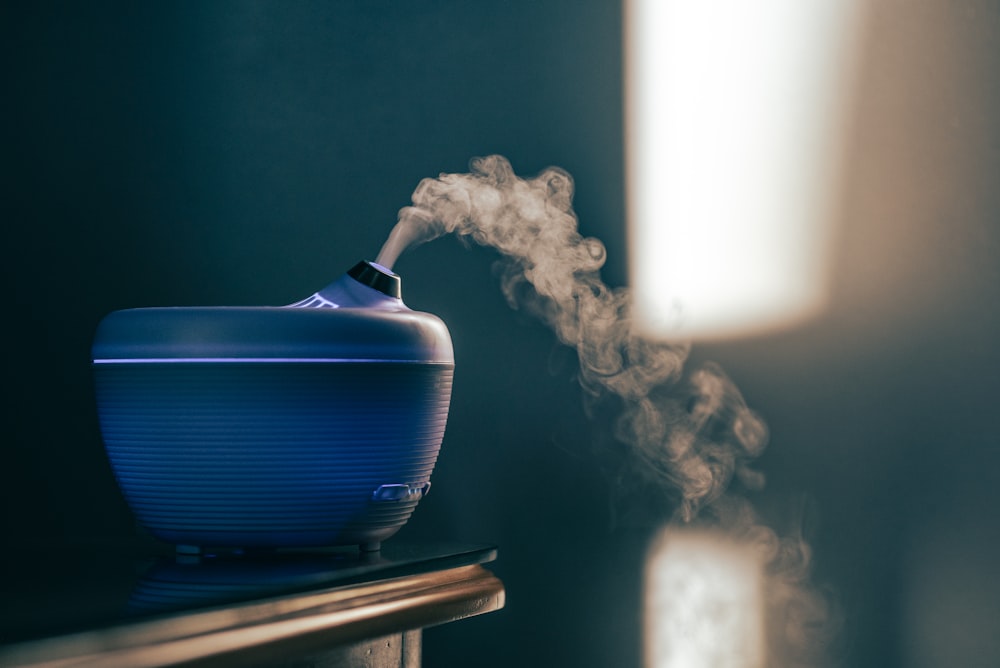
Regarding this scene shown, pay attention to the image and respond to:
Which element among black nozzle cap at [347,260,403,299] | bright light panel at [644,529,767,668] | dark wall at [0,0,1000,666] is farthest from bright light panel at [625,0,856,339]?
black nozzle cap at [347,260,403,299]

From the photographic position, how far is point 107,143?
1.43 metres

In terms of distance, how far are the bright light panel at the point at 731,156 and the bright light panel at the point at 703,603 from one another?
0.82 feet

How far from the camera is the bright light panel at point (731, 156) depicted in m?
1.22

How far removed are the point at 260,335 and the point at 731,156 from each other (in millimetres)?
628

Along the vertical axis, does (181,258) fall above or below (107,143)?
below

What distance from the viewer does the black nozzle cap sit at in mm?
1013

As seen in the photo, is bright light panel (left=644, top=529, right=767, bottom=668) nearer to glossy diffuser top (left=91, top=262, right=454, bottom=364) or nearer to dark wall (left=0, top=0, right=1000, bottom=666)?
dark wall (left=0, top=0, right=1000, bottom=666)

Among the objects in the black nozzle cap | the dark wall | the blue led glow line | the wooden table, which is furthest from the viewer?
the dark wall

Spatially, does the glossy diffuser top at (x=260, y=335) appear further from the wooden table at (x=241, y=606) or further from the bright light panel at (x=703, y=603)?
the bright light panel at (x=703, y=603)

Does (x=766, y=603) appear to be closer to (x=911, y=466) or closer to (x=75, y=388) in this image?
(x=911, y=466)

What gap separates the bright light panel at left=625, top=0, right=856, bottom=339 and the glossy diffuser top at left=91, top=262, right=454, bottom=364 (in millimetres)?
424

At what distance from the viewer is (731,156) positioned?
1.25 m

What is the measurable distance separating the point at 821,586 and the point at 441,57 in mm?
787

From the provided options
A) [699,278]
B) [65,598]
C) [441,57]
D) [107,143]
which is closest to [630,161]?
[699,278]
